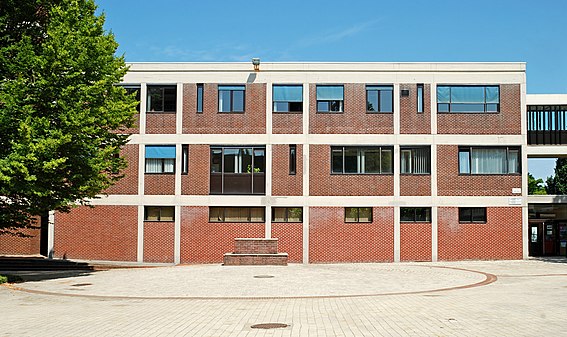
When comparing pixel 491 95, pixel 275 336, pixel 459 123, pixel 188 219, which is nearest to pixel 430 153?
pixel 459 123

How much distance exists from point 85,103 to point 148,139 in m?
10.9

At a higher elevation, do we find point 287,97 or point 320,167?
point 287,97

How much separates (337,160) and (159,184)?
9.49 m

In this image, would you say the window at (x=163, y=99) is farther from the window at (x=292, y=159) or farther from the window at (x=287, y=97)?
the window at (x=292, y=159)

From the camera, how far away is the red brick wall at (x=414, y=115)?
32500 millimetres

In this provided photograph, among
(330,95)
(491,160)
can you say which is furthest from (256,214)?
(491,160)

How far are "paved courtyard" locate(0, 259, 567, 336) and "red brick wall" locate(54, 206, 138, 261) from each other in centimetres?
687

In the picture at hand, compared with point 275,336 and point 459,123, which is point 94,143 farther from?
point 459,123

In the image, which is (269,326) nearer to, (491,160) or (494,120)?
(491,160)

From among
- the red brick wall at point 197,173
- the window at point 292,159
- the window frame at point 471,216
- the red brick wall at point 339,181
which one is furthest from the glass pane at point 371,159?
the red brick wall at point 197,173

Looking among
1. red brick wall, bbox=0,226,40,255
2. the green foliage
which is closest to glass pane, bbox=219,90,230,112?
red brick wall, bbox=0,226,40,255

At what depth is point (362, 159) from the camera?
1282 inches

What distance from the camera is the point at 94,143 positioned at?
22.1m

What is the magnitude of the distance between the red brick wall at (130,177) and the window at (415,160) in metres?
14.1
